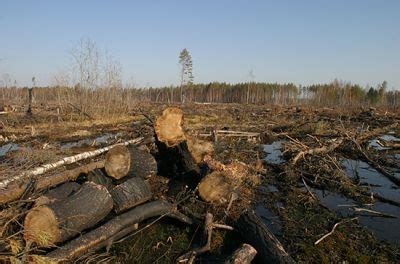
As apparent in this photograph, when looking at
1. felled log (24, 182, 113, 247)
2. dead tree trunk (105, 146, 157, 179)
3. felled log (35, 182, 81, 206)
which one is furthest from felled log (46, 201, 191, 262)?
dead tree trunk (105, 146, 157, 179)

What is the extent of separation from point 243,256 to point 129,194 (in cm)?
245

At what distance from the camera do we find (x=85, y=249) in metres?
4.07

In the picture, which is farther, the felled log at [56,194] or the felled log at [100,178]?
the felled log at [100,178]

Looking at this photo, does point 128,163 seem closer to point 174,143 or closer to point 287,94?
point 174,143

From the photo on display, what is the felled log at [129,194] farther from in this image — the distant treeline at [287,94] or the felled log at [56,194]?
the distant treeline at [287,94]

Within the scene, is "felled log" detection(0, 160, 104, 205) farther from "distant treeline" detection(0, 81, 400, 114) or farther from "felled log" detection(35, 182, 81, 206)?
"distant treeline" detection(0, 81, 400, 114)

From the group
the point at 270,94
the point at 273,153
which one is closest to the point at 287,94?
the point at 270,94

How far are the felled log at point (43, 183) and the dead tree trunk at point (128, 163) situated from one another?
2.24 feet

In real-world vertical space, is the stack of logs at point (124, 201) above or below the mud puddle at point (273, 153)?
above

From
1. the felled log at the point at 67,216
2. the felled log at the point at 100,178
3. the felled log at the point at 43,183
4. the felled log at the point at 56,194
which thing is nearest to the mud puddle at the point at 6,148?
the felled log at the point at 43,183

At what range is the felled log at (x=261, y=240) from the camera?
3840 mm

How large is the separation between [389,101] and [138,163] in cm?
6265

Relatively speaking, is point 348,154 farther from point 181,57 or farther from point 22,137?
point 181,57

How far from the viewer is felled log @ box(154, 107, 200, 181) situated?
651 centimetres
